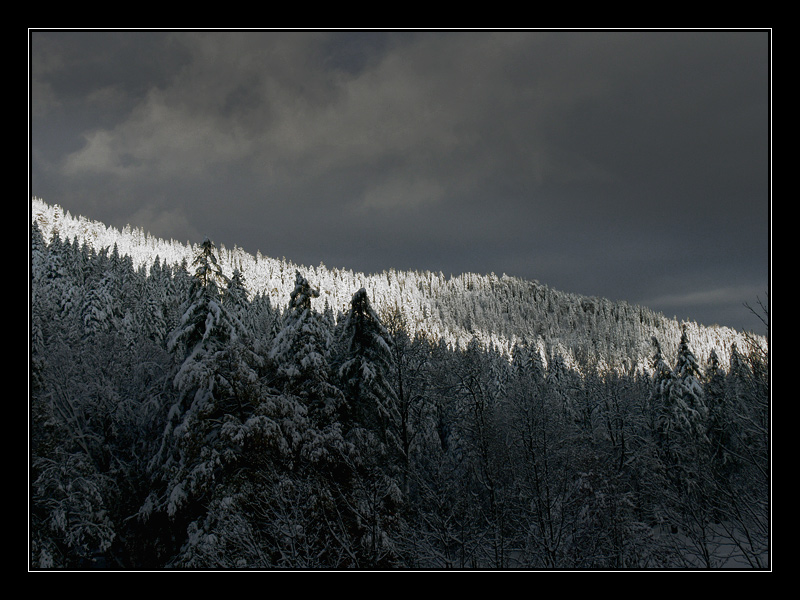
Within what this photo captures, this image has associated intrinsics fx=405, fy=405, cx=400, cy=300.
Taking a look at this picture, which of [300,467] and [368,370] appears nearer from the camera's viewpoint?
[300,467]

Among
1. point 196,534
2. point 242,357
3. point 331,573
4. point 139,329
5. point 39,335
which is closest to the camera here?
point 331,573

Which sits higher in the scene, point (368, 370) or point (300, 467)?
point (368, 370)

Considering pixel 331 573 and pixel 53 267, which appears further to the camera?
pixel 53 267

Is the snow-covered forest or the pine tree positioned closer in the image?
the snow-covered forest

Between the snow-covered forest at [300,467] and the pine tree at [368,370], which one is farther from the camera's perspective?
the pine tree at [368,370]

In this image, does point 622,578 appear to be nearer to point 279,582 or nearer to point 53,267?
point 279,582

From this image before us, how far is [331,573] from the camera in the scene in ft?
11.2
